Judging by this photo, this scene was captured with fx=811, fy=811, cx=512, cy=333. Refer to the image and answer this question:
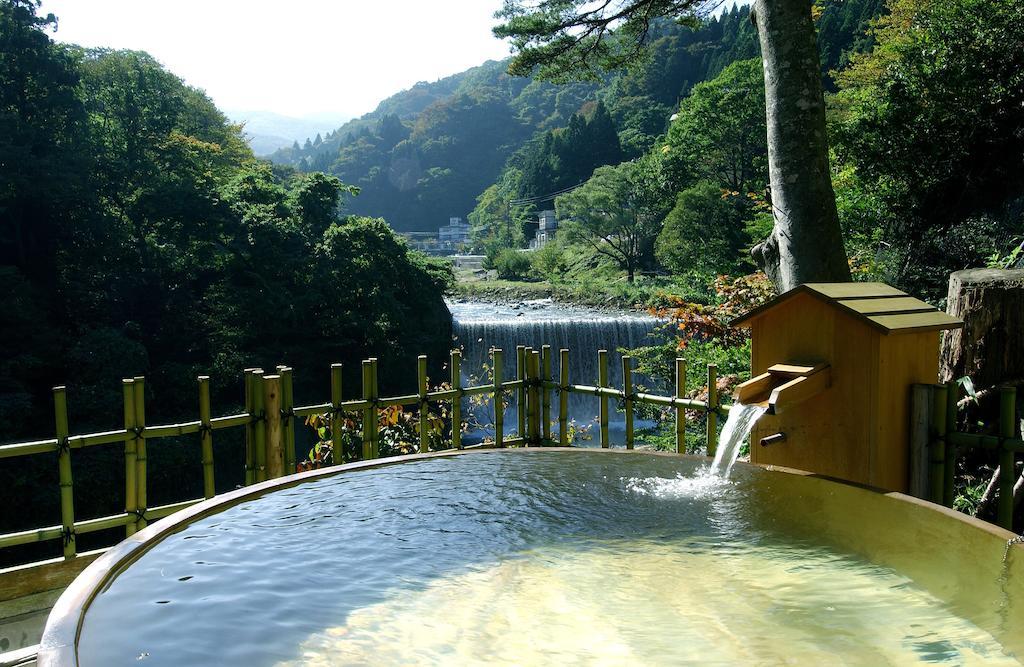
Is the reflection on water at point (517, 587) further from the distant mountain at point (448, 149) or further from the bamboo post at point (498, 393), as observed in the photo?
the distant mountain at point (448, 149)

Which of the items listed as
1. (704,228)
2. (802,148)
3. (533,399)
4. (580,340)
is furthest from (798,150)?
(704,228)

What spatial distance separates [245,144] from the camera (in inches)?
1455

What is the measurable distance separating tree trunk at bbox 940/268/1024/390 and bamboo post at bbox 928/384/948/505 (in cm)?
132

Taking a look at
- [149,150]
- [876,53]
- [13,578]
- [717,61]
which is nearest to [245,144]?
[149,150]

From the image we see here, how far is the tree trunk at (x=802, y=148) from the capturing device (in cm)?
485

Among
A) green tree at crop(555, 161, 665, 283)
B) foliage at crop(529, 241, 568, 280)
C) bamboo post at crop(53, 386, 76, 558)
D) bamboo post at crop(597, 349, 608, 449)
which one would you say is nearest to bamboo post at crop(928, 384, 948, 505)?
bamboo post at crop(597, 349, 608, 449)

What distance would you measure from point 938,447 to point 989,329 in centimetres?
142

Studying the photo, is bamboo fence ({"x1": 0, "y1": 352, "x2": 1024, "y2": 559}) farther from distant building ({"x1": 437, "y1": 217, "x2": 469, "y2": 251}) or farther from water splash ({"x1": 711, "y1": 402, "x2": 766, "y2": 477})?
distant building ({"x1": 437, "y1": 217, "x2": 469, "y2": 251})

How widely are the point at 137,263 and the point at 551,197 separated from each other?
30814mm

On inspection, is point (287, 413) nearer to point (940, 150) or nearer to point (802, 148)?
point (802, 148)

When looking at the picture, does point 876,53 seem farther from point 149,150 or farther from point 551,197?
point 551,197

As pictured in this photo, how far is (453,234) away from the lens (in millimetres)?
71938

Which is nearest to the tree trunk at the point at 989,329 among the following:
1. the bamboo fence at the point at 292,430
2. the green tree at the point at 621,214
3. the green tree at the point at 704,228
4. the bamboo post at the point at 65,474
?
the bamboo fence at the point at 292,430

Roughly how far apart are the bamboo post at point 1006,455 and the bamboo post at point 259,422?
3.09 meters
